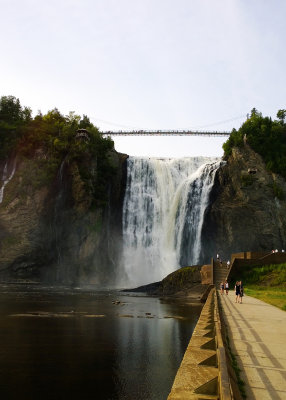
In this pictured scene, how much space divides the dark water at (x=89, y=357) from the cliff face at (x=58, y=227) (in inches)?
1498

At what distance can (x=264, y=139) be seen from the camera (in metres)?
64.8

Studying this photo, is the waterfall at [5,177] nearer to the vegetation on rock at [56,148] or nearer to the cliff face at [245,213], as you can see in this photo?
the vegetation on rock at [56,148]

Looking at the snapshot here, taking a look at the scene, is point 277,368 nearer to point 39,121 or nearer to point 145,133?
point 39,121

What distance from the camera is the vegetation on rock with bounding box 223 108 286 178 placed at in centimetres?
6316

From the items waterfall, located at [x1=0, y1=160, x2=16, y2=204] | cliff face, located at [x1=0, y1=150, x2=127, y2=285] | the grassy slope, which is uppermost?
waterfall, located at [x1=0, y1=160, x2=16, y2=204]

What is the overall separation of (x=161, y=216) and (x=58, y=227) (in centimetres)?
1679

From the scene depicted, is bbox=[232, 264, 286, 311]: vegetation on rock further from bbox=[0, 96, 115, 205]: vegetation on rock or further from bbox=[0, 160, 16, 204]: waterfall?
bbox=[0, 160, 16, 204]: waterfall

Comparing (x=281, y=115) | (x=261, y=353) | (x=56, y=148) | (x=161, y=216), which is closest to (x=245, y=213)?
(x=161, y=216)

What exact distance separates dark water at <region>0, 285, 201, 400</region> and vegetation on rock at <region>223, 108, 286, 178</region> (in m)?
50.7

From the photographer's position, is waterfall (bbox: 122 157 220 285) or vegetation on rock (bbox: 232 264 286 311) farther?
waterfall (bbox: 122 157 220 285)

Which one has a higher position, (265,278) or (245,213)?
(245,213)

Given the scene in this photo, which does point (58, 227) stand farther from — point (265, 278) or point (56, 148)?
point (265, 278)

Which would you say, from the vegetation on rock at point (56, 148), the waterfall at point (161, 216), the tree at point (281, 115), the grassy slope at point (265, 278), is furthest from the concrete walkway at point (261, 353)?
the tree at point (281, 115)

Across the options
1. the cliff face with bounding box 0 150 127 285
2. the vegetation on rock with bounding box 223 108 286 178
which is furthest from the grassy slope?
the vegetation on rock with bounding box 223 108 286 178
